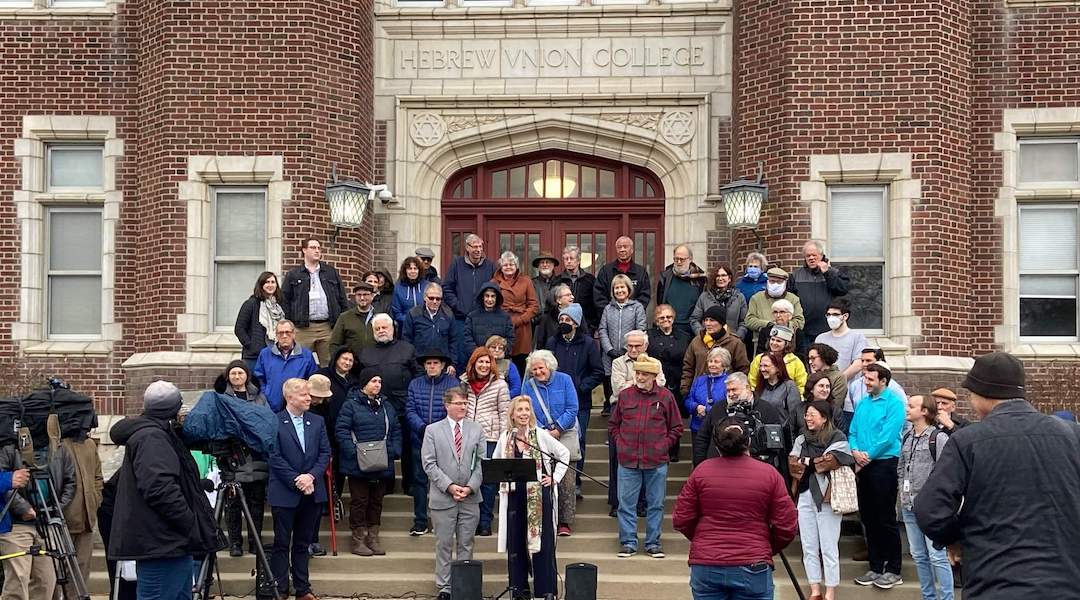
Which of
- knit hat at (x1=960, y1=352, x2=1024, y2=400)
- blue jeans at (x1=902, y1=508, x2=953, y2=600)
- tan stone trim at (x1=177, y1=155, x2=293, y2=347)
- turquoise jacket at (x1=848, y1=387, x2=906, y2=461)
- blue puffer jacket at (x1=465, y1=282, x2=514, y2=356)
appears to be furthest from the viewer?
tan stone trim at (x1=177, y1=155, x2=293, y2=347)

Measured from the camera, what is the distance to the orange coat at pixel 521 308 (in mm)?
13445

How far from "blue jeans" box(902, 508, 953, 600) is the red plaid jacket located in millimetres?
2080

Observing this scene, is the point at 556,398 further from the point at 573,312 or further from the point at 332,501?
the point at 332,501

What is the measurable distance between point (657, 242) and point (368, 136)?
3.53 m

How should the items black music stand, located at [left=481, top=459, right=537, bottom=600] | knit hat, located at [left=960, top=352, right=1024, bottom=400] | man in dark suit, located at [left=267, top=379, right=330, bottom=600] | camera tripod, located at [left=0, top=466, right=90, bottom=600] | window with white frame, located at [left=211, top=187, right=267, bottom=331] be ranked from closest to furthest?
knit hat, located at [left=960, top=352, right=1024, bottom=400] → camera tripod, located at [left=0, top=466, right=90, bottom=600] → black music stand, located at [left=481, top=459, right=537, bottom=600] → man in dark suit, located at [left=267, top=379, right=330, bottom=600] → window with white frame, located at [left=211, top=187, right=267, bottom=331]

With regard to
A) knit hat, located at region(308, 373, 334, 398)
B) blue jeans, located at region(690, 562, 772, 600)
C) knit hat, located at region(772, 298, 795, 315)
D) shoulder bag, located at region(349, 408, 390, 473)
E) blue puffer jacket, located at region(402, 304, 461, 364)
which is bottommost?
blue jeans, located at region(690, 562, 772, 600)

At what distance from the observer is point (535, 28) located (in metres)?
16.2

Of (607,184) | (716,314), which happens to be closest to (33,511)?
(716,314)

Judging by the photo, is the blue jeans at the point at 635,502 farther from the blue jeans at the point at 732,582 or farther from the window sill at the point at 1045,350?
the window sill at the point at 1045,350

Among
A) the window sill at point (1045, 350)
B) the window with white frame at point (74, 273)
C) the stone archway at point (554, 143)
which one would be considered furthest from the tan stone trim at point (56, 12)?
the window sill at point (1045, 350)

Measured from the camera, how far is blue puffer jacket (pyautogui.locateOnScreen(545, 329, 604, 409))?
41.8ft

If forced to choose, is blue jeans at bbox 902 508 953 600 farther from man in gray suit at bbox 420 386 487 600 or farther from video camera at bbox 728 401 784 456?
man in gray suit at bbox 420 386 487 600

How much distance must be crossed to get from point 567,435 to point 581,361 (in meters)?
1.05

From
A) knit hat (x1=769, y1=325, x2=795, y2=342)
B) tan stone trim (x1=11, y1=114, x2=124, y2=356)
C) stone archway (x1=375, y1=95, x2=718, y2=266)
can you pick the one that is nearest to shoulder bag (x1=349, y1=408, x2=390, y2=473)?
knit hat (x1=769, y1=325, x2=795, y2=342)
